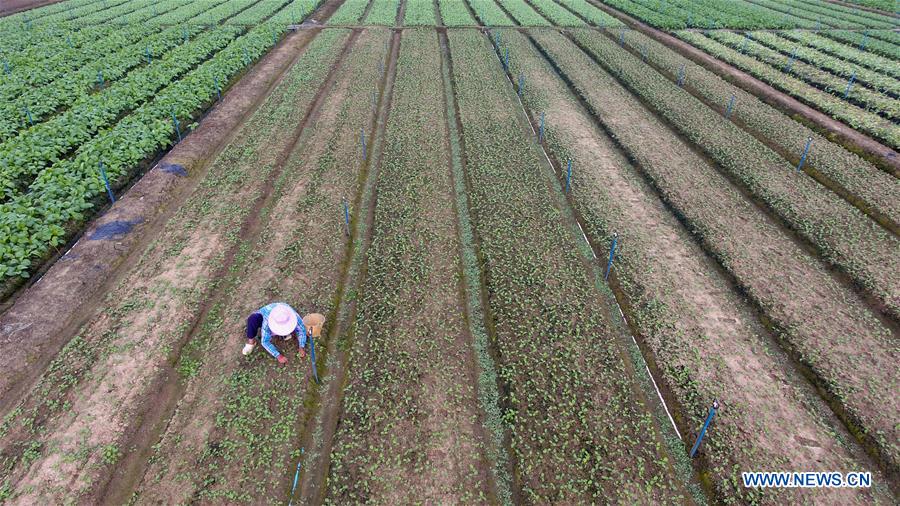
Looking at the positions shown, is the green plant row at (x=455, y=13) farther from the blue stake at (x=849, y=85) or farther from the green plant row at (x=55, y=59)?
the blue stake at (x=849, y=85)

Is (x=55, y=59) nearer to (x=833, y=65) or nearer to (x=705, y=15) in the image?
(x=833, y=65)

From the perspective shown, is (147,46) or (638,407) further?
(147,46)

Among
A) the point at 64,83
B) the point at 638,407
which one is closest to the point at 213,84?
the point at 64,83

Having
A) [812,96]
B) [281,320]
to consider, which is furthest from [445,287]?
[812,96]

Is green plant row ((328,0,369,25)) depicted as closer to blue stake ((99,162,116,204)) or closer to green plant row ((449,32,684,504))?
blue stake ((99,162,116,204))

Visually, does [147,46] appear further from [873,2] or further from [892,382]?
[873,2]

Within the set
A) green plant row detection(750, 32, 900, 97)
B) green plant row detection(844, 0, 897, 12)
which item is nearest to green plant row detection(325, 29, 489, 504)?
green plant row detection(750, 32, 900, 97)
